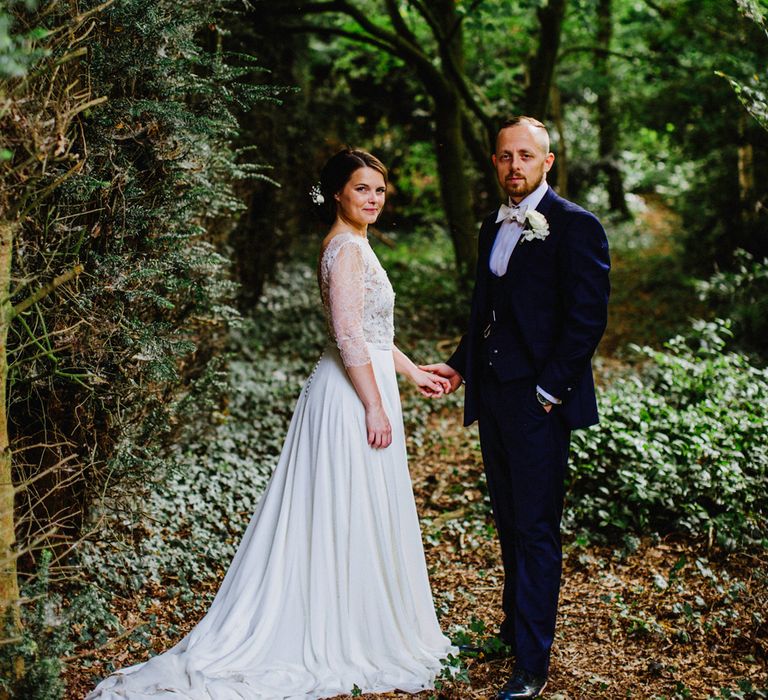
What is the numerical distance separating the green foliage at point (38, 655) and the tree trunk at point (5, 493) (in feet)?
0.09

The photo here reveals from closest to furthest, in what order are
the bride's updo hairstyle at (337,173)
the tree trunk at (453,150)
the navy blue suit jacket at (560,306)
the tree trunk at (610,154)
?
the navy blue suit jacket at (560,306) < the bride's updo hairstyle at (337,173) < the tree trunk at (453,150) < the tree trunk at (610,154)

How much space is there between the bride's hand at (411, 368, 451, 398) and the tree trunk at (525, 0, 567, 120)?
6180 mm

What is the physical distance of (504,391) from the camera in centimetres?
371

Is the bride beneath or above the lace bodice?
beneath

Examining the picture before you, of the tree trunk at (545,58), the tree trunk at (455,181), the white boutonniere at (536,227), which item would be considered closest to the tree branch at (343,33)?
the tree trunk at (455,181)

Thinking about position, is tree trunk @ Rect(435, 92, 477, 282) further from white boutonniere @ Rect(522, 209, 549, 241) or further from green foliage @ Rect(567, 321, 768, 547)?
white boutonniere @ Rect(522, 209, 549, 241)

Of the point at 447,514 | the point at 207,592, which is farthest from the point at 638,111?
the point at 207,592

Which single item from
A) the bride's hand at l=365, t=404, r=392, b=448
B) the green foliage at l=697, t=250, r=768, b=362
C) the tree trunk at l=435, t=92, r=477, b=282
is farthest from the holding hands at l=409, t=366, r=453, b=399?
the tree trunk at l=435, t=92, r=477, b=282

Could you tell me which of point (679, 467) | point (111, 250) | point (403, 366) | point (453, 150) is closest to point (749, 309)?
point (453, 150)

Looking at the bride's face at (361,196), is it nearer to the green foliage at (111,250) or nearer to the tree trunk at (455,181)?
the green foliage at (111,250)

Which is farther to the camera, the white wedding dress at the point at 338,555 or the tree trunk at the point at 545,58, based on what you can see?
the tree trunk at the point at 545,58

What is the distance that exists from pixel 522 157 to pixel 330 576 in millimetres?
2118

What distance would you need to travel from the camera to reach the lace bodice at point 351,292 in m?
3.77

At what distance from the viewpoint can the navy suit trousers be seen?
362 cm
